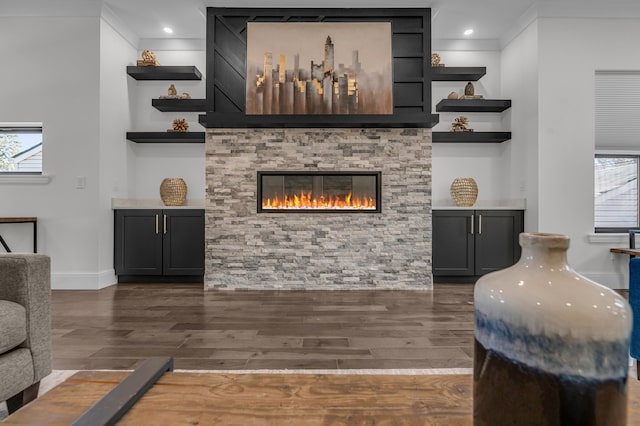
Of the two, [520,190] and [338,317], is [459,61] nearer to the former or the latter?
[520,190]

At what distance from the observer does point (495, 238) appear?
4266 mm

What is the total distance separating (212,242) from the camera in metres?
3.98

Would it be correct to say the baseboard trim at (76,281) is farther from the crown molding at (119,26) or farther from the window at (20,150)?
the crown molding at (119,26)

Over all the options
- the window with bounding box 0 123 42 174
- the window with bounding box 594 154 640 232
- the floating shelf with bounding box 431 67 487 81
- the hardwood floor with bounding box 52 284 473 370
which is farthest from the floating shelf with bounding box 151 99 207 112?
the window with bounding box 594 154 640 232

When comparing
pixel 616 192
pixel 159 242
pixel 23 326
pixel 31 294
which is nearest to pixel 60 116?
pixel 159 242

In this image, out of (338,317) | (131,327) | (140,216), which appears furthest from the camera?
(140,216)

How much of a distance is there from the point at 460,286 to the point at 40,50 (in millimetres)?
5430

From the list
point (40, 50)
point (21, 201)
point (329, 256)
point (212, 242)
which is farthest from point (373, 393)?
point (40, 50)

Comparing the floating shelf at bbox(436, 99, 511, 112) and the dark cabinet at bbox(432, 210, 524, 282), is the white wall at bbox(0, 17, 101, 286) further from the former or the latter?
the floating shelf at bbox(436, 99, 511, 112)

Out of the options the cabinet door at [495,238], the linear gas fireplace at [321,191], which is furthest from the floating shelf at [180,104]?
the cabinet door at [495,238]

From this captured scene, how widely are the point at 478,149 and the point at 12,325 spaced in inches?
195

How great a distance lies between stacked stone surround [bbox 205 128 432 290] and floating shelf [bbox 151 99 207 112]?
83 cm

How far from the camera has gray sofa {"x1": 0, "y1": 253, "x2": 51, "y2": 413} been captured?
51.5 inches

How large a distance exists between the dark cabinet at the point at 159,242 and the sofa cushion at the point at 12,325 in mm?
2879
